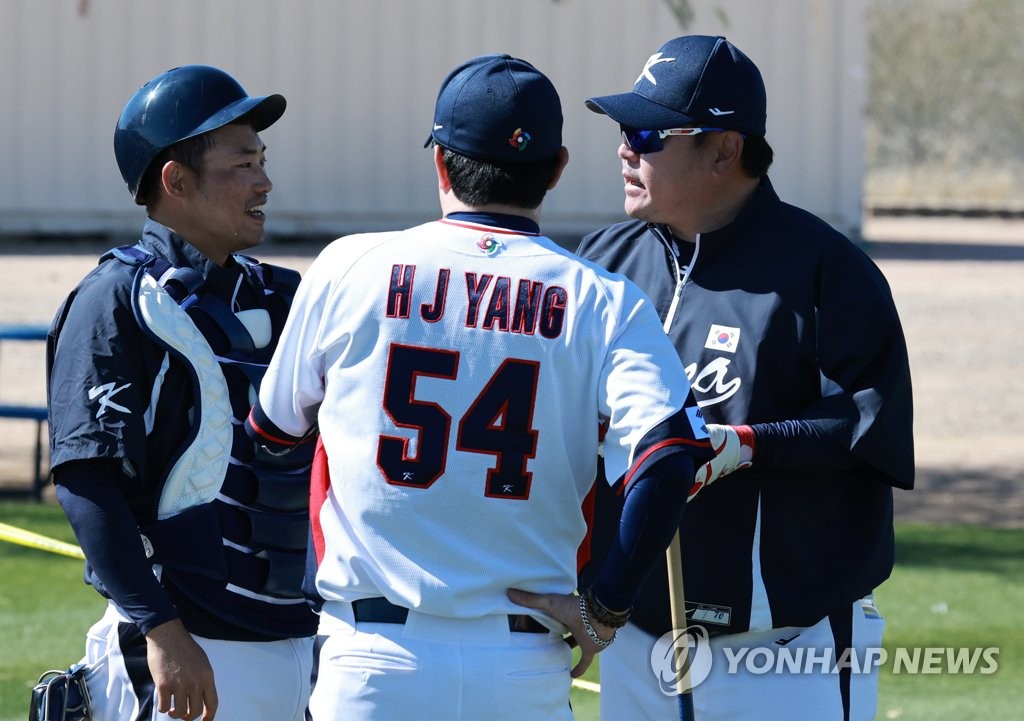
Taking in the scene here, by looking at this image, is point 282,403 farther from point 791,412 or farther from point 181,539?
point 791,412

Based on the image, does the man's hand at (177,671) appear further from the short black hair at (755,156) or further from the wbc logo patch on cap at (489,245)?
the short black hair at (755,156)

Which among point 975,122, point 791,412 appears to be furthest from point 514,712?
point 975,122

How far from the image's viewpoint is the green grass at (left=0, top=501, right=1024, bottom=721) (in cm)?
625

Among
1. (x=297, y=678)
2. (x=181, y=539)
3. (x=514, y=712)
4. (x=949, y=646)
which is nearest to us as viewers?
(x=514, y=712)

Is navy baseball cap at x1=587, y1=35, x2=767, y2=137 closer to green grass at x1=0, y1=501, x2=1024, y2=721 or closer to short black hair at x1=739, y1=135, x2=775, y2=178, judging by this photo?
short black hair at x1=739, y1=135, x2=775, y2=178

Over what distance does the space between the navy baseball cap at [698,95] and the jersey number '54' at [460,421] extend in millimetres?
974

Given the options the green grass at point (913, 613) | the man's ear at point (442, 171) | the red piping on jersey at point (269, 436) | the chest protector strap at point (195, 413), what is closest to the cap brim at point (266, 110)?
the chest protector strap at point (195, 413)

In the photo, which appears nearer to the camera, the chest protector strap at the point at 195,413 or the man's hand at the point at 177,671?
the man's hand at the point at 177,671

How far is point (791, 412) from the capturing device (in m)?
3.40

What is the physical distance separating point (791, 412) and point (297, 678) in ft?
4.06

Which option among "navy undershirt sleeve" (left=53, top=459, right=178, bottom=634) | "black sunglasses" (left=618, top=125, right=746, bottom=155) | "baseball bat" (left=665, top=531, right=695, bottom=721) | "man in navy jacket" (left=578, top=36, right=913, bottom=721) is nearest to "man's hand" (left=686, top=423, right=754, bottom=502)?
"man in navy jacket" (left=578, top=36, right=913, bottom=721)

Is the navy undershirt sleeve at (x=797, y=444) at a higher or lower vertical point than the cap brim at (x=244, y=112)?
lower

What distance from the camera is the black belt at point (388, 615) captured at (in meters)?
2.77

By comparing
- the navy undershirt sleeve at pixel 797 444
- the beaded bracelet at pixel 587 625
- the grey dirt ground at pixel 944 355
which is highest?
the navy undershirt sleeve at pixel 797 444
